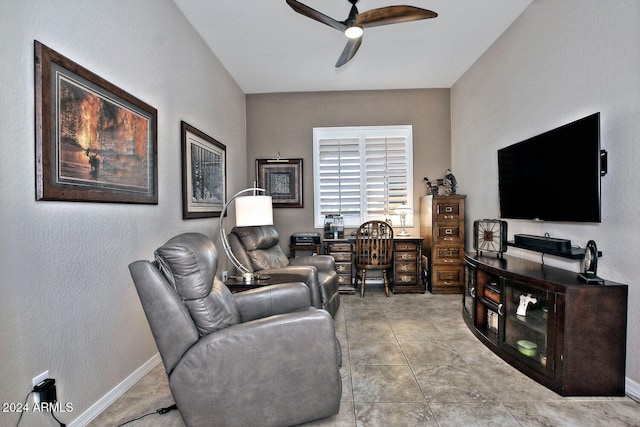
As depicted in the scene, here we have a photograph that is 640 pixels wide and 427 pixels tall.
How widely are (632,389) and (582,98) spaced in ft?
6.20

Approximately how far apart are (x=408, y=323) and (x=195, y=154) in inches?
104

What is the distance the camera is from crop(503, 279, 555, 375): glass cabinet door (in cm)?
200

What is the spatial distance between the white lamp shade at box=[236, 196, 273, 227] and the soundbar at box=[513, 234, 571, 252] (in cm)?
210

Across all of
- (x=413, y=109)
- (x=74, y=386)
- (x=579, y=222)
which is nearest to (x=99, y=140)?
(x=74, y=386)

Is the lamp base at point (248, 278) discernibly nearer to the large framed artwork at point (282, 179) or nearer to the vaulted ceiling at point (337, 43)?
the large framed artwork at point (282, 179)

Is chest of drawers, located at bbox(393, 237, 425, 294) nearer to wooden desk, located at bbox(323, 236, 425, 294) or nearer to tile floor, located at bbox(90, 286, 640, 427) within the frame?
wooden desk, located at bbox(323, 236, 425, 294)

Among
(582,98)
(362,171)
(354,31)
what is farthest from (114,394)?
(362,171)

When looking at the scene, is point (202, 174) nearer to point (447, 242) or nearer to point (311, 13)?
point (311, 13)

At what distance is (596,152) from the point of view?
1938 millimetres

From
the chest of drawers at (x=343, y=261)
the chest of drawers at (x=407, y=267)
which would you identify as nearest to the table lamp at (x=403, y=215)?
the chest of drawers at (x=407, y=267)

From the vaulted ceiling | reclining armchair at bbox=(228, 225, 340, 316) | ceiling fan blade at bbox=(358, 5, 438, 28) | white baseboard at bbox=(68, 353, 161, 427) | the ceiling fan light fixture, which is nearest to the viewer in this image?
white baseboard at bbox=(68, 353, 161, 427)

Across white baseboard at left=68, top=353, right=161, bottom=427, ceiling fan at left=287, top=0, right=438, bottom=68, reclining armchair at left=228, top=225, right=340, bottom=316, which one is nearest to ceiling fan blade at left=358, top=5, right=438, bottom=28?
ceiling fan at left=287, top=0, right=438, bottom=68

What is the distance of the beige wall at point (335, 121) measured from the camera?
4.62m

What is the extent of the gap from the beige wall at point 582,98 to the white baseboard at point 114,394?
9.40 feet
